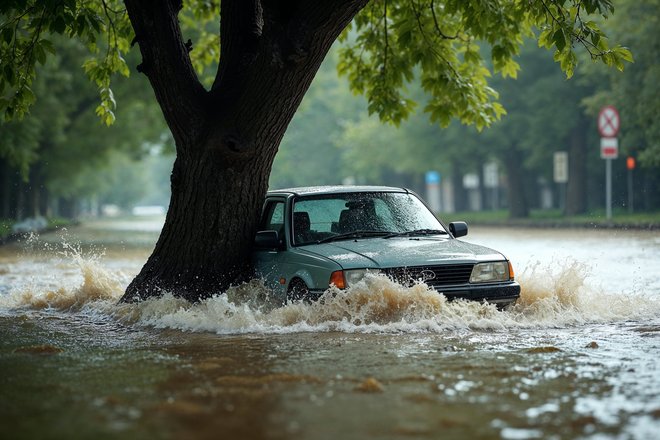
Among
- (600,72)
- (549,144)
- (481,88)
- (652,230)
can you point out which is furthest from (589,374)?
(549,144)

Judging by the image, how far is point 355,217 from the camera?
39.0 feet

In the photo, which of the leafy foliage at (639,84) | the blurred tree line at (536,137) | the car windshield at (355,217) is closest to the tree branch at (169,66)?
the car windshield at (355,217)

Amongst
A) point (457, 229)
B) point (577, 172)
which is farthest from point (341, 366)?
point (577, 172)

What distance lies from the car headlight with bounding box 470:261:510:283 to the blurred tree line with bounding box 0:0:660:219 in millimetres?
22701

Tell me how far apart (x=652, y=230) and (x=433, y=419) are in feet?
92.8

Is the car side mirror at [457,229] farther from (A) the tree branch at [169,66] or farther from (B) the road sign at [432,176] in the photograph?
(B) the road sign at [432,176]

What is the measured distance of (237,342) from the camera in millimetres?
9867

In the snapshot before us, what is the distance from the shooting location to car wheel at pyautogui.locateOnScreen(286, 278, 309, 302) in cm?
1076

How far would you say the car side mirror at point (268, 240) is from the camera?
1152 cm

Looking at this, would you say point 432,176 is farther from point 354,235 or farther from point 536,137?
point 354,235

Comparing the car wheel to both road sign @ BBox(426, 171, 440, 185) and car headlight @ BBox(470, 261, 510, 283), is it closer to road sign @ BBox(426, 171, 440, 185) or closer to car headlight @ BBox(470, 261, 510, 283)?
car headlight @ BBox(470, 261, 510, 283)

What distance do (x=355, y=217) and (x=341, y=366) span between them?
3888 mm

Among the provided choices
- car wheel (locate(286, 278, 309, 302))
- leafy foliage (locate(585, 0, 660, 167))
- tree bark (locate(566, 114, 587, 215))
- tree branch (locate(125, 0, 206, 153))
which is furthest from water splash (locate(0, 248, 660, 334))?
tree bark (locate(566, 114, 587, 215))

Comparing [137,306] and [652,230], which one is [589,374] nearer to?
[137,306]
